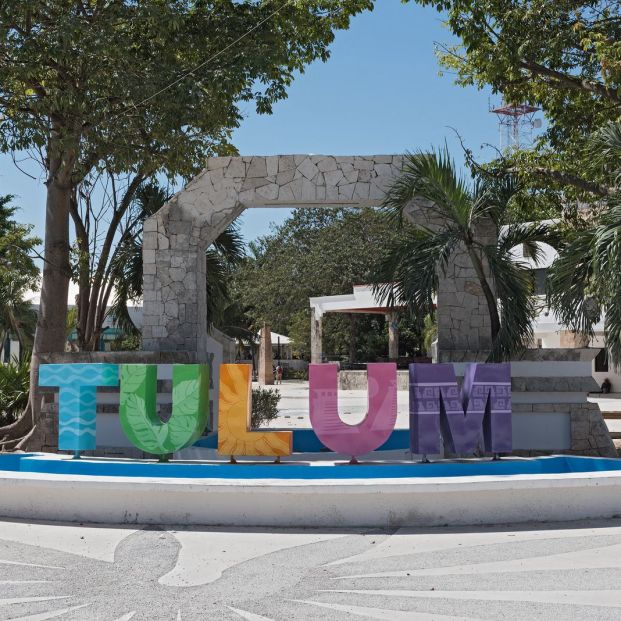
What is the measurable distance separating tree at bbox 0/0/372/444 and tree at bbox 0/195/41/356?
1998mm

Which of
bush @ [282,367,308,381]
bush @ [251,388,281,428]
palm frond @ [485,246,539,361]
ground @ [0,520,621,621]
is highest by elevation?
palm frond @ [485,246,539,361]

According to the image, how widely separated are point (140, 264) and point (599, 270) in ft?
25.1

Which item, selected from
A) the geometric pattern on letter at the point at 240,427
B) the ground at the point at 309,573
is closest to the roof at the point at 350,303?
the geometric pattern on letter at the point at 240,427

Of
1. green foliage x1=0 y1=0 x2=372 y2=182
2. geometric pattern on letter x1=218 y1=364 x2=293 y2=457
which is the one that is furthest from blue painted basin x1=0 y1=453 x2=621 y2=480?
green foliage x1=0 y1=0 x2=372 y2=182

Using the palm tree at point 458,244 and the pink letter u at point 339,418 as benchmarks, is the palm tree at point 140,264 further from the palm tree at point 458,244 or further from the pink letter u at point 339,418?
the pink letter u at point 339,418

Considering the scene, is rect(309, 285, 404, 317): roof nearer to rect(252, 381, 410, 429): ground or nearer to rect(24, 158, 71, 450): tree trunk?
rect(252, 381, 410, 429): ground

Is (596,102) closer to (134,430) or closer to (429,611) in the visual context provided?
(134,430)

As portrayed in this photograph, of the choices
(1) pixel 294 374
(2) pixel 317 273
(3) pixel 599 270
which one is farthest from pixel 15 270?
(1) pixel 294 374

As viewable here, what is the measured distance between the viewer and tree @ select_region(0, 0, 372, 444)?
12227 mm

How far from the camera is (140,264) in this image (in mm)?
13656

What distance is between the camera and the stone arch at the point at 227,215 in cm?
1163

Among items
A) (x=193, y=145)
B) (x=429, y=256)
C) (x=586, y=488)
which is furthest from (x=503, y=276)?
(x=193, y=145)

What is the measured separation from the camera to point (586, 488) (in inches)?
297

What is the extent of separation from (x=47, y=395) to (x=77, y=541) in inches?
254
